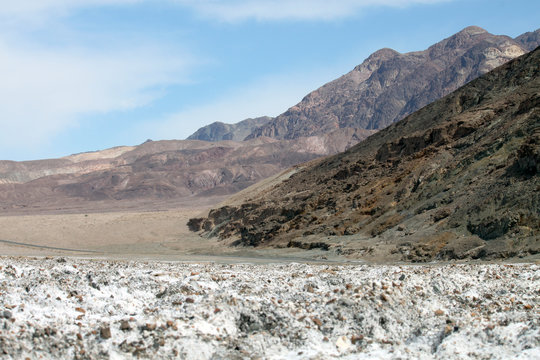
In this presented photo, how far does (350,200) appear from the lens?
36000mm

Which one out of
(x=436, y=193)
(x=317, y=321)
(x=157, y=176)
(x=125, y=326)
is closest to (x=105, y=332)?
(x=125, y=326)

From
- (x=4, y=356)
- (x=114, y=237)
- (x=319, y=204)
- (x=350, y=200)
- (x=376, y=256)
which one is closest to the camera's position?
(x=4, y=356)

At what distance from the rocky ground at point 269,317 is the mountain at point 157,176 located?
4347 inches

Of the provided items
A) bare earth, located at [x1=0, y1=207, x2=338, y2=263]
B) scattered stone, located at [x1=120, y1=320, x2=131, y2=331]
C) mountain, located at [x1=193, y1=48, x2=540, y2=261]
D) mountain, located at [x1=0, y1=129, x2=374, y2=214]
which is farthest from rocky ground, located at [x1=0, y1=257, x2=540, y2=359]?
mountain, located at [x1=0, y1=129, x2=374, y2=214]

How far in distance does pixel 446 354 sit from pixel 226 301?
385cm

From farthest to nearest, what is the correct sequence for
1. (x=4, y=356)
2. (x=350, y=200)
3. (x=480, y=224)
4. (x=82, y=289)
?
(x=350, y=200) → (x=480, y=224) → (x=82, y=289) → (x=4, y=356)

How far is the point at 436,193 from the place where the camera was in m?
29.2

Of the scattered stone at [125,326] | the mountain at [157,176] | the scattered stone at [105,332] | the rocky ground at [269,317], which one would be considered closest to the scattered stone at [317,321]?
the rocky ground at [269,317]

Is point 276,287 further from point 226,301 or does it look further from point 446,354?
point 446,354

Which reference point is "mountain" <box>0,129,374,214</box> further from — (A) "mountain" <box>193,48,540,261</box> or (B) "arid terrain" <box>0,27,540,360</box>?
(A) "mountain" <box>193,48,540,261</box>

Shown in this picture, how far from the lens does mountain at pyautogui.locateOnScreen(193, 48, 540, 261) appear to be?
875 inches

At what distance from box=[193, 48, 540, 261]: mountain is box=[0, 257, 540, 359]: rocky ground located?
31.2 ft

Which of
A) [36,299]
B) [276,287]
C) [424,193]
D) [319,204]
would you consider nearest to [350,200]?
[319,204]

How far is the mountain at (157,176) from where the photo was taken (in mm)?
141250
